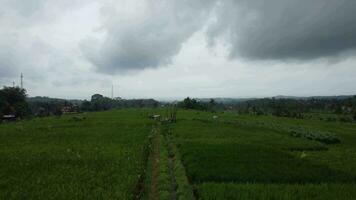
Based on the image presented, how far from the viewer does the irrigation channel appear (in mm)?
12031

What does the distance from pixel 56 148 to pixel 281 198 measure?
1533cm

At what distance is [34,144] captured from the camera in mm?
23266

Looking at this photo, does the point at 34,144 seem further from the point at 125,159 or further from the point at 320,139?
the point at 320,139

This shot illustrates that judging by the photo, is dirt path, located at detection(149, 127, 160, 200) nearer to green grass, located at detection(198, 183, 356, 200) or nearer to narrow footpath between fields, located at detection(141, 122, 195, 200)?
narrow footpath between fields, located at detection(141, 122, 195, 200)

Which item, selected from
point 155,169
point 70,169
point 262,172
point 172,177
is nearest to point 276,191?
point 262,172

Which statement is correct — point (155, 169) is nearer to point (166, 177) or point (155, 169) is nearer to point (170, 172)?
point (170, 172)

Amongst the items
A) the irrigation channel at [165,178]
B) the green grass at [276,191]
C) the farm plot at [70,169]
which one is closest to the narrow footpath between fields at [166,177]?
the irrigation channel at [165,178]

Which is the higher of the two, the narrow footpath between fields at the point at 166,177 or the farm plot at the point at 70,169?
the farm plot at the point at 70,169

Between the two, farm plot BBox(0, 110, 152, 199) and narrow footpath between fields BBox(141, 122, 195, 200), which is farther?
narrow footpath between fields BBox(141, 122, 195, 200)

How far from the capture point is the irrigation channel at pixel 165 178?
12.0 metres

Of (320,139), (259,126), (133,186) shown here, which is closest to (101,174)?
(133,186)

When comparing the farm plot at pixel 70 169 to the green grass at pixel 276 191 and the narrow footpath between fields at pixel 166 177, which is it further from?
the green grass at pixel 276 191

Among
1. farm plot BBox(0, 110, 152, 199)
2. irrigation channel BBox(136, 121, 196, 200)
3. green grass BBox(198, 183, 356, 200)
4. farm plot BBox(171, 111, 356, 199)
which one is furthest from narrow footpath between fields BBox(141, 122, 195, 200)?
green grass BBox(198, 183, 356, 200)

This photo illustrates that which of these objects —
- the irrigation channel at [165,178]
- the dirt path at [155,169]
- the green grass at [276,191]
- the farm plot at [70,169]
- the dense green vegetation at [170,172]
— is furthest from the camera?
the dirt path at [155,169]
